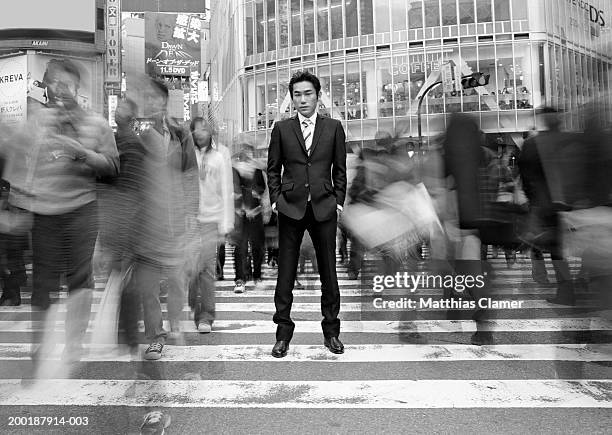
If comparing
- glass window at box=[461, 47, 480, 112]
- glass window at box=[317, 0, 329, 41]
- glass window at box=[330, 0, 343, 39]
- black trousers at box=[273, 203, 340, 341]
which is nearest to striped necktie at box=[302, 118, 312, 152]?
black trousers at box=[273, 203, 340, 341]

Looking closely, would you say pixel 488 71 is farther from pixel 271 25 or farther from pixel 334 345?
pixel 334 345

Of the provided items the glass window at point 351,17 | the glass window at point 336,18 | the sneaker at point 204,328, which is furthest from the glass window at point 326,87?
the sneaker at point 204,328

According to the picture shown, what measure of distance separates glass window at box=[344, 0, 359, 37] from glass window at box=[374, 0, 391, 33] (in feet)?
4.24

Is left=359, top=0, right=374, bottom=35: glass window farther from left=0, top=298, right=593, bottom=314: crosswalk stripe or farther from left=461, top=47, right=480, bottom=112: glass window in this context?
left=0, top=298, right=593, bottom=314: crosswalk stripe

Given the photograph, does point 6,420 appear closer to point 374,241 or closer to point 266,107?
point 374,241

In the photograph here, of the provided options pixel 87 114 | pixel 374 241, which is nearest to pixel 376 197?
pixel 374 241

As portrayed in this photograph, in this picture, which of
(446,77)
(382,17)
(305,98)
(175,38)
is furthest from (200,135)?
(382,17)

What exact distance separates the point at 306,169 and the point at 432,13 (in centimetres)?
3045

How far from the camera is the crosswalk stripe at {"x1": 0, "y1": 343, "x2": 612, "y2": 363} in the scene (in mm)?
4332

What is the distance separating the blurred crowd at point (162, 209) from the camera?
9.71ft

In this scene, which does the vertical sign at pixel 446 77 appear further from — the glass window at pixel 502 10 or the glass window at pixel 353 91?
Answer: the glass window at pixel 353 91

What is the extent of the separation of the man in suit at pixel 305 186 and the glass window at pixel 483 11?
3014cm

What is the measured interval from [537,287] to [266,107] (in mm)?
29996

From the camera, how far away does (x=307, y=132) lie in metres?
4.30
